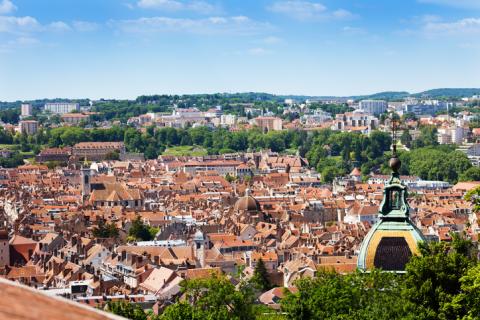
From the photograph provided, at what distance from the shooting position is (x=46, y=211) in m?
79.5

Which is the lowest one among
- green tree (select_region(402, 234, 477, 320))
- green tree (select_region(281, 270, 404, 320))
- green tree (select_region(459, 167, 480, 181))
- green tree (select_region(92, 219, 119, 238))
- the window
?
green tree (select_region(459, 167, 480, 181))

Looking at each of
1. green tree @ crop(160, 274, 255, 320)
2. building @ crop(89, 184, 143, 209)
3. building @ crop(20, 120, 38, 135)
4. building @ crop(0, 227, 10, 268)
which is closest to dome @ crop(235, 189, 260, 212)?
building @ crop(89, 184, 143, 209)

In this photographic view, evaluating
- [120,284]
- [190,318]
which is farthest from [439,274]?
[120,284]

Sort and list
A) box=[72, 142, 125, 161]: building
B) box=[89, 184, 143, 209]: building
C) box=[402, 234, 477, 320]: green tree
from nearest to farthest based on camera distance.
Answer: box=[402, 234, 477, 320]: green tree, box=[89, 184, 143, 209]: building, box=[72, 142, 125, 161]: building

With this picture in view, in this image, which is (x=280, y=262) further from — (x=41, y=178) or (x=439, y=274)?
(x=41, y=178)

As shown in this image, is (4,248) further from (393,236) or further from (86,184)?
(86,184)

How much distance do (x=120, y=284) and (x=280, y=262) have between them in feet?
35.2

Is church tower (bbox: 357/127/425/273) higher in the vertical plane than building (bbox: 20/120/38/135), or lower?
higher

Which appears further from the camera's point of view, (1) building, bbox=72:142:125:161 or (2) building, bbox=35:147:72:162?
(1) building, bbox=72:142:125:161

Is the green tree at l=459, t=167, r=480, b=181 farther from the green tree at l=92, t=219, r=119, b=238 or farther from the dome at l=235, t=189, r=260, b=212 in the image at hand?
the green tree at l=92, t=219, r=119, b=238

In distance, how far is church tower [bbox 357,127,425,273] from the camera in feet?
53.4

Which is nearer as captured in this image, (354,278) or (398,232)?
(398,232)

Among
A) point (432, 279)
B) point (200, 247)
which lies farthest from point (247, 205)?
point (432, 279)

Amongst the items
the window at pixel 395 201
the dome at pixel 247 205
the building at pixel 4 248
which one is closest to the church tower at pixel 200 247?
the building at pixel 4 248
